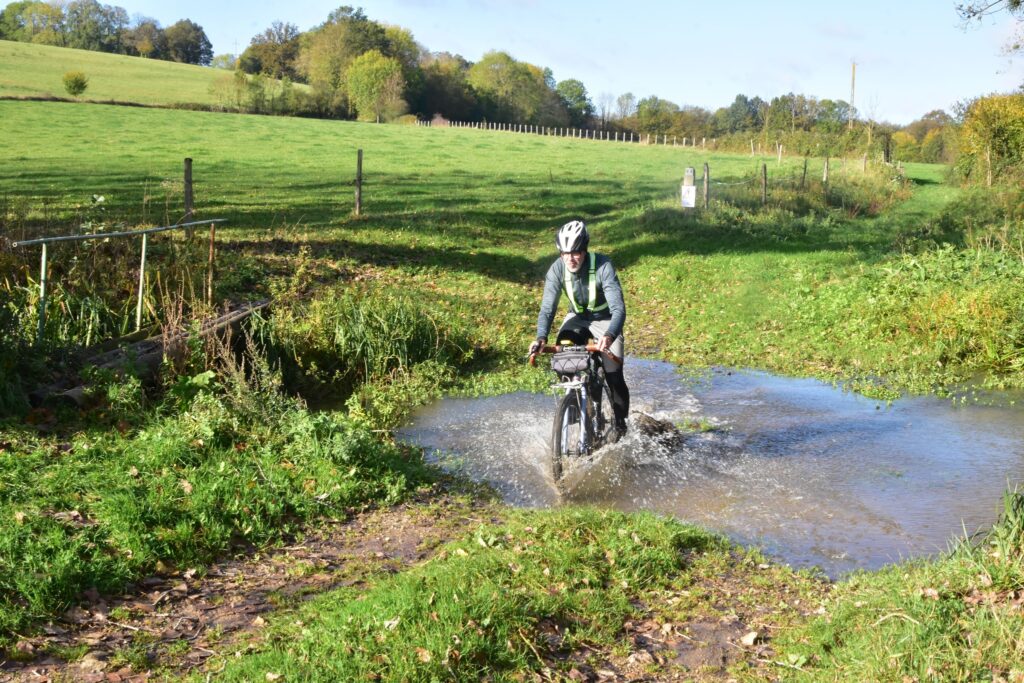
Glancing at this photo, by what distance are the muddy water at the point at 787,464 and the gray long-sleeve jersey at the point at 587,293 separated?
1.36 metres

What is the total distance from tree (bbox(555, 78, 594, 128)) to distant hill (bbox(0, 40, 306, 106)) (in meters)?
40.1

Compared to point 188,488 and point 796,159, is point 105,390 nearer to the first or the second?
point 188,488

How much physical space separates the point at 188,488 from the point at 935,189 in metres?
41.6

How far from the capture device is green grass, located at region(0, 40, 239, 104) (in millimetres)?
61656

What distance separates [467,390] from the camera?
476 inches

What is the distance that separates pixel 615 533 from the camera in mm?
6895

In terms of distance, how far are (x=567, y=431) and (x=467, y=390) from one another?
3.62 m

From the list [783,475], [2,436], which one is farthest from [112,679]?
[783,475]

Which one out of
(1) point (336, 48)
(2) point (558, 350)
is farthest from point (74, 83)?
(2) point (558, 350)

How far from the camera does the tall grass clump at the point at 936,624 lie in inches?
185

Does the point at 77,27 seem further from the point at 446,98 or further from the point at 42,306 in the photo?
the point at 42,306

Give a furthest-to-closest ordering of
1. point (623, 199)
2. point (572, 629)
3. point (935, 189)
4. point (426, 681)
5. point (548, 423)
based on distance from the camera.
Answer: point (935, 189), point (623, 199), point (548, 423), point (572, 629), point (426, 681)

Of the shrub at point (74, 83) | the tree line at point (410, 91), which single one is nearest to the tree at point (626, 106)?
the tree line at point (410, 91)

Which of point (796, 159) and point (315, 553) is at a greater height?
point (796, 159)
